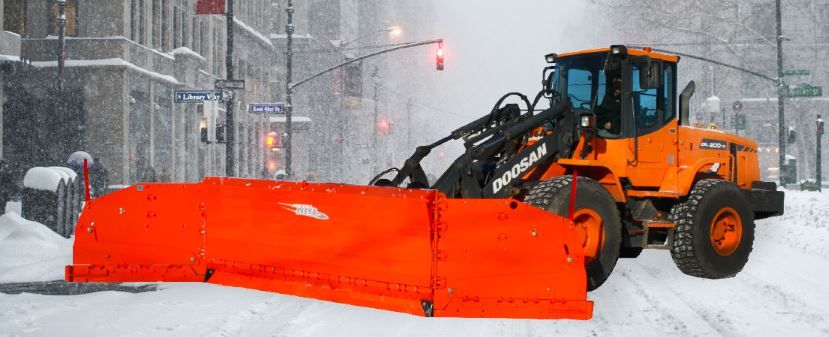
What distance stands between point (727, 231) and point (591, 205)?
9.10ft

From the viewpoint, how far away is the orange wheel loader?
7.55 m

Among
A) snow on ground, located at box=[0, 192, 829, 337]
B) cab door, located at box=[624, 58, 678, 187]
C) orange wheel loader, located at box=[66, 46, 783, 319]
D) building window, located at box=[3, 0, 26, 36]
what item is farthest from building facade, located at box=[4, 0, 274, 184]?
snow on ground, located at box=[0, 192, 829, 337]

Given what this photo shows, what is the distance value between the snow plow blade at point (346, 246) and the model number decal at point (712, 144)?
4.69m

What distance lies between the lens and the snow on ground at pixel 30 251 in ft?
35.7

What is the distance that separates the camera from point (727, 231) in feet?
36.9

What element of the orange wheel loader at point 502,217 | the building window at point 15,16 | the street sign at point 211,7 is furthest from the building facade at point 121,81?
the orange wheel loader at point 502,217

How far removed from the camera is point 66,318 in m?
8.12

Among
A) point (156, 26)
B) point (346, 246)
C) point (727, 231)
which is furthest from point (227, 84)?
point (346, 246)

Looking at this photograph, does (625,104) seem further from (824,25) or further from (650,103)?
(824,25)

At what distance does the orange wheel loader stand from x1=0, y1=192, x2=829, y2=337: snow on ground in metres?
0.25

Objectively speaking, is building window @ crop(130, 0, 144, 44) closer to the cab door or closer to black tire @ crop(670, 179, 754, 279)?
the cab door

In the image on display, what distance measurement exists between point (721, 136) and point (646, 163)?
1.63 metres

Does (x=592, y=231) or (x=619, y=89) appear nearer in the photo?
(x=592, y=231)

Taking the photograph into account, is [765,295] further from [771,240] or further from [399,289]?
[771,240]
